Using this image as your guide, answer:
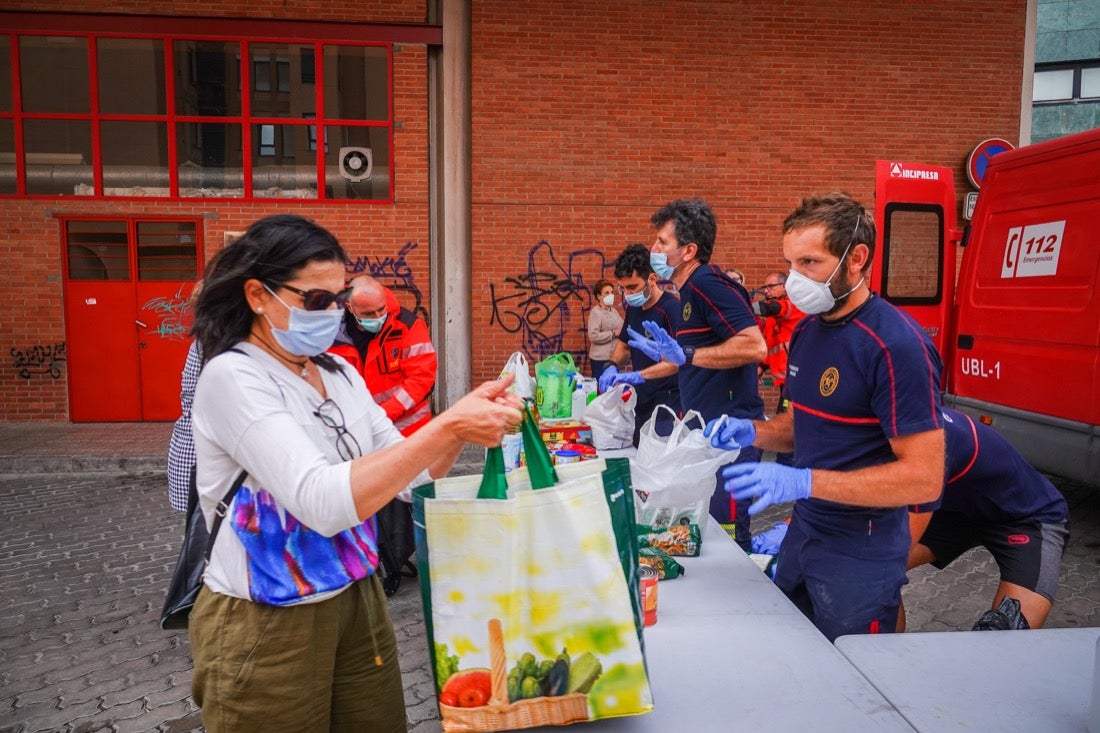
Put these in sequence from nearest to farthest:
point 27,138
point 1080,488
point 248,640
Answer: point 248,640, point 1080,488, point 27,138

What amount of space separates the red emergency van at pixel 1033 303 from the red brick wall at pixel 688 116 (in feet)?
12.3

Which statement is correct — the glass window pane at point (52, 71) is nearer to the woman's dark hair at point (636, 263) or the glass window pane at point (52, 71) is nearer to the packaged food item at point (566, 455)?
the woman's dark hair at point (636, 263)

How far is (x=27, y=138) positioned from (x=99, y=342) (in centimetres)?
270

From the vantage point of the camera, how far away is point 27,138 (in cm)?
1027

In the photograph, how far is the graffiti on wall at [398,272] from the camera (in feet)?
34.9

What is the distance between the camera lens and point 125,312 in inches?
410

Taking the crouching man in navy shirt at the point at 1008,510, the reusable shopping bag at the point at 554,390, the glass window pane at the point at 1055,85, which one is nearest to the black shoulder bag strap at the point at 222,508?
the crouching man in navy shirt at the point at 1008,510

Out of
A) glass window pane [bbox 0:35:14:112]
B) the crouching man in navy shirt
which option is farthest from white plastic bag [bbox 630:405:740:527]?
glass window pane [bbox 0:35:14:112]

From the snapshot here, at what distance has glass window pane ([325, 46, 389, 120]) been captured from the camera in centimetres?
1053

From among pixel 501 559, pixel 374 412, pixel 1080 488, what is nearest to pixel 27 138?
pixel 374 412

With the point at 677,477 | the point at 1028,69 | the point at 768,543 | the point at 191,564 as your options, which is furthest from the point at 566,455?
the point at 1028,69

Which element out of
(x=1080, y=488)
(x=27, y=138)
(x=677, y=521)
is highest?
(x=27, y=138)

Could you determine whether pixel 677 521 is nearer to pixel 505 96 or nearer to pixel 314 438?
pixel 314 438

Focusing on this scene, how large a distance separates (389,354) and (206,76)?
7.44 metres
